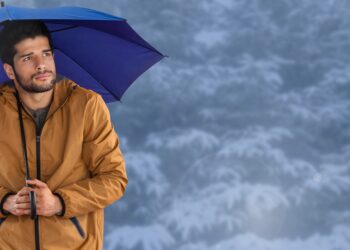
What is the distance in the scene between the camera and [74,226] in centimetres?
336

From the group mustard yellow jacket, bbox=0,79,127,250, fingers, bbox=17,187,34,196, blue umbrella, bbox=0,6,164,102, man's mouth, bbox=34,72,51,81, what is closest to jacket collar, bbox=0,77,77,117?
mustard yellow jacket, bbox=0,79,127,250

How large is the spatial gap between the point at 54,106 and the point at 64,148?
246mm

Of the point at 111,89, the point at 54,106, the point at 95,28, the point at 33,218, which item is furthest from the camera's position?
the point at 111,89

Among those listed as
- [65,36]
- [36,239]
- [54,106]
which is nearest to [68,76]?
[65,36]

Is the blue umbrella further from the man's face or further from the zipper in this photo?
the zipper

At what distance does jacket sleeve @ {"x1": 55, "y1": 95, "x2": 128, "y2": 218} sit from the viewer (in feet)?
10.9

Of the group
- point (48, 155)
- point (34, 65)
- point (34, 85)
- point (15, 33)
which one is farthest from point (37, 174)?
point (15, 33)

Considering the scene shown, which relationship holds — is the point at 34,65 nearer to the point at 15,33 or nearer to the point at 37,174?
the point at 15,33

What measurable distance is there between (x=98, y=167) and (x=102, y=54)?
873 millimetres

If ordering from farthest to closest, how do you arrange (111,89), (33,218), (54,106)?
(111,89) → (54,106) → (33,218)

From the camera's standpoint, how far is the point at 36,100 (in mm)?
3482

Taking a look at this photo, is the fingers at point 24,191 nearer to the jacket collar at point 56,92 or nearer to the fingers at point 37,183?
the fingers at point 37,183

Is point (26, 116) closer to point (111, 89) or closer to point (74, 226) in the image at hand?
point (74, 226)

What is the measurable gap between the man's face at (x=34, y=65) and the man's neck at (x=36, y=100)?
0.06 meters
